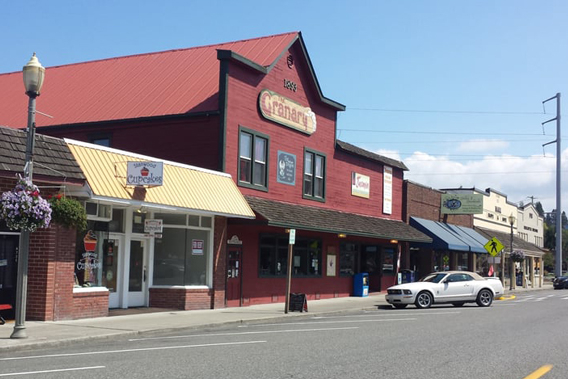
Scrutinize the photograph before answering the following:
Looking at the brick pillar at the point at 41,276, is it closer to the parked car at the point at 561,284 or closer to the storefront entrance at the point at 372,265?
the storefront entrance at the point at 372,265

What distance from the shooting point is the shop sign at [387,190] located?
34.2 metres

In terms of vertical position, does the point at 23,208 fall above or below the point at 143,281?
above

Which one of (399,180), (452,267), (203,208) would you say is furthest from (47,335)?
(452,267)

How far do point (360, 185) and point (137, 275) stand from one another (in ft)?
47.1

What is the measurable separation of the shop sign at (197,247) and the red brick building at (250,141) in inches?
20.8

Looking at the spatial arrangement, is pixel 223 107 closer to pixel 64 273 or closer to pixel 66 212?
pixel 64 273

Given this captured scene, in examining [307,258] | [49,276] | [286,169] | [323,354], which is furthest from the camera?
[307,258]

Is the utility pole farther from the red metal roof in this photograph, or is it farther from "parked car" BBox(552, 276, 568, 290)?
the red metal roof

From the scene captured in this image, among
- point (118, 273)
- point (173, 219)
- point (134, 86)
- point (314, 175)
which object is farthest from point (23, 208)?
point (314, 175)

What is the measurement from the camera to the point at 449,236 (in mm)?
38531

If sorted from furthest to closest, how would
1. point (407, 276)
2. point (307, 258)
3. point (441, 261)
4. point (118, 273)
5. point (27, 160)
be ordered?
point (441, 261), point (407, 276), point (307, 258), point (118, 273), point (27, 160)

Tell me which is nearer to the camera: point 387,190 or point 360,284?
point 360,284

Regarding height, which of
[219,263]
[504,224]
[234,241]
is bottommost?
[219,263]

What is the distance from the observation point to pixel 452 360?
35.4 feet
